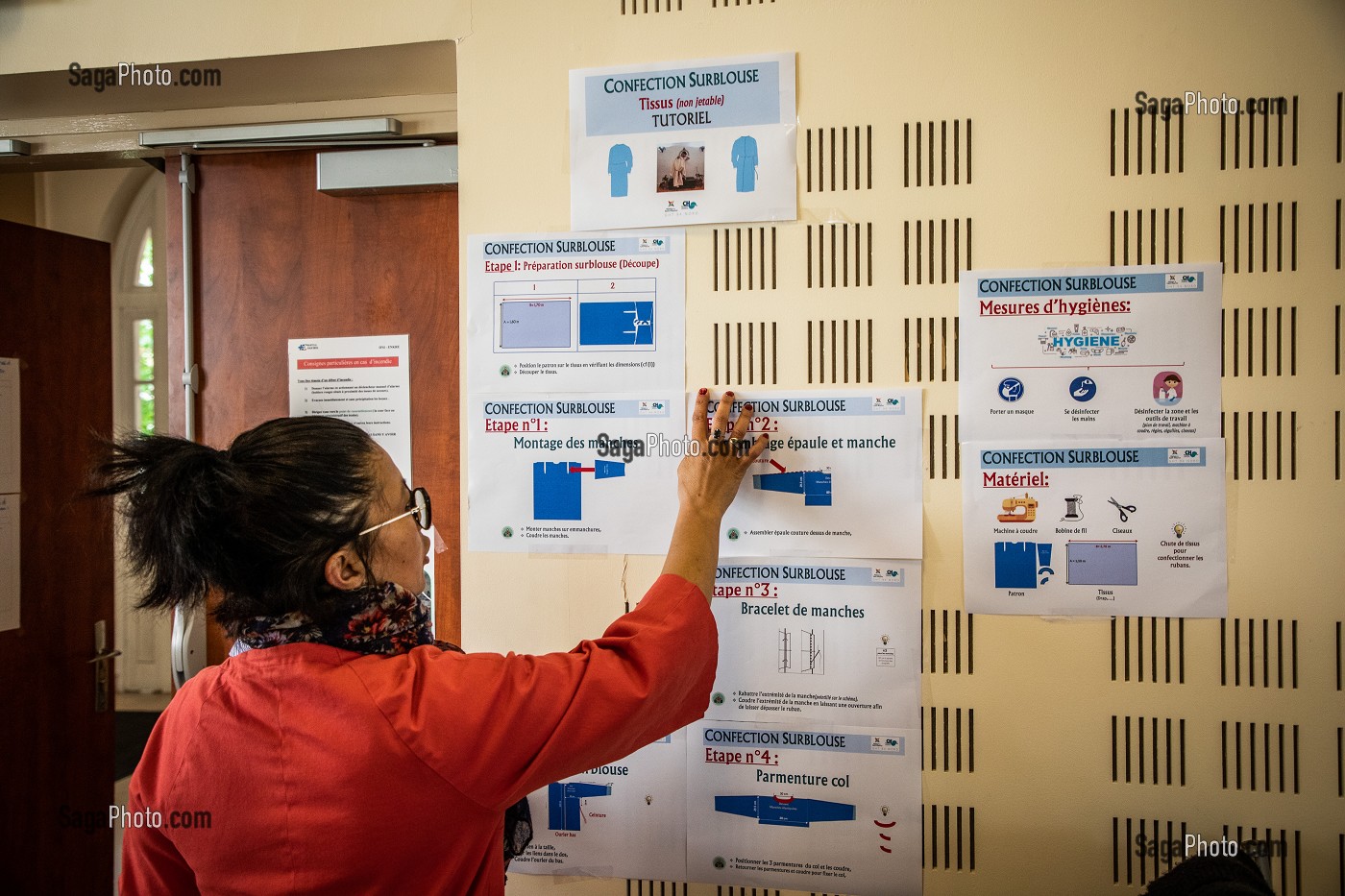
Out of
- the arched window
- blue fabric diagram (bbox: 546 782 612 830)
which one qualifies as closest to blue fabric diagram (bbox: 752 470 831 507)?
blue fabric diagram (bbox: 546 782 612 830)

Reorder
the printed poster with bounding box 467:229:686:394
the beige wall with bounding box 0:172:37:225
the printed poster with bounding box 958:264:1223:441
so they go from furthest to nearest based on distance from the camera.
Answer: the beige wall with bounding box 0:172:37:225
the printed poster with bounding box 467:229:686:394
the printed poster with bounding box 958:264:1223:441

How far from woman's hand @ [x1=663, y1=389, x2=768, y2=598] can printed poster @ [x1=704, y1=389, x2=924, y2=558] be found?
0.13 ft

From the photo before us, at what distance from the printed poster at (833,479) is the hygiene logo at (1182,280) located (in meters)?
0.39

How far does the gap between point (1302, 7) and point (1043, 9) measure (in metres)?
0.35

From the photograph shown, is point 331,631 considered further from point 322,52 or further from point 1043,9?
point 1043,9

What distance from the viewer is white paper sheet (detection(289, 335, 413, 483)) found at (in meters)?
1.44

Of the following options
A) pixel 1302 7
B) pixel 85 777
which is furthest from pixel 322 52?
pixel 85 777

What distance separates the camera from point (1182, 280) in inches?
41.9

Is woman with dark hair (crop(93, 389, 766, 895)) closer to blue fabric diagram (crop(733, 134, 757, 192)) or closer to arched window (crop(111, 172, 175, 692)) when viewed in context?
blue fabric diagram (crop(733, 134, 757, 192))

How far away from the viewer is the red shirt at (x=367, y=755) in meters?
0.82

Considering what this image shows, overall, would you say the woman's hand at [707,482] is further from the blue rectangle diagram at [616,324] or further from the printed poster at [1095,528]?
the printed poster at [1095,528]

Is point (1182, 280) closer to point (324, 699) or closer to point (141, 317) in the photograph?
point (324, 699)

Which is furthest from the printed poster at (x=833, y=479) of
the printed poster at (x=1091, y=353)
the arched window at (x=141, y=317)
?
the arched window at (x=141, y=317)

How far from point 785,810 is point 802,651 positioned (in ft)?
0.83
